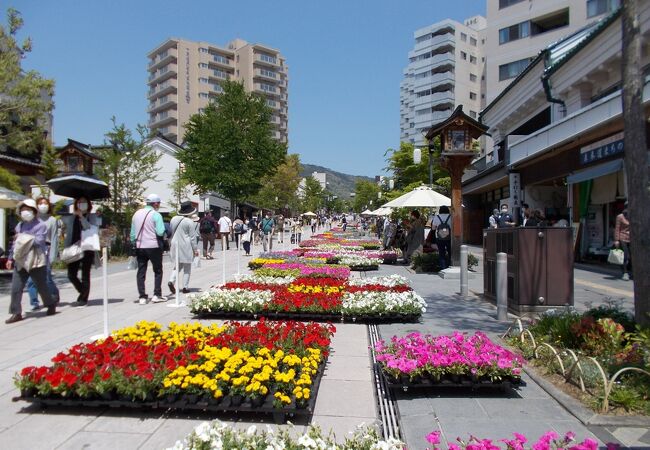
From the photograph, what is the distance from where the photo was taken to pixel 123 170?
20.7 m

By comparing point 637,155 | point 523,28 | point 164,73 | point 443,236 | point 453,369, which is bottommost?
point 453,369

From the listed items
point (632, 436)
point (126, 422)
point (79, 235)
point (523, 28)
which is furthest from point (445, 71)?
point (126, 422)

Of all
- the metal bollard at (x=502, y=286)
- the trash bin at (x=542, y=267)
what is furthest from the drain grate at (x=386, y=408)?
the trash bin at (x=542, y=267)

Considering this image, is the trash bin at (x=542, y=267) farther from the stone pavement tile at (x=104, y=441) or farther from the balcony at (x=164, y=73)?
the balcony at (x=164, y=73)

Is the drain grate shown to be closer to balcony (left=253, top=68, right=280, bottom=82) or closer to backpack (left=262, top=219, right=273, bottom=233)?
backpack (left=262, top=219, right=273, bottom=233)

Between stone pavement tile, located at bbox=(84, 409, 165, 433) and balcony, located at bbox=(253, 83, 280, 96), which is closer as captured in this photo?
stone pavement tile, located at bbox=(84, 409, 165, 433)

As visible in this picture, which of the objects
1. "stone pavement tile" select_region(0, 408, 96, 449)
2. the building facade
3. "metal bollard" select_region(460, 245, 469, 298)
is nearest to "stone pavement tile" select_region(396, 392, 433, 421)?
"stone pavement tile" select_region(0, 408, 96, 449)

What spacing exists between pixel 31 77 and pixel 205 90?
75058 millimetres

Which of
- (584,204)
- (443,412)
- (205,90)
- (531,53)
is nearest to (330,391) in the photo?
(443,412)

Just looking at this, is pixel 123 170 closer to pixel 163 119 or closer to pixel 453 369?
pixel 453 369

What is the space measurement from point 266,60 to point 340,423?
9172 cm

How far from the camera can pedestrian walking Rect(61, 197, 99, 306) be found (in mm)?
8812

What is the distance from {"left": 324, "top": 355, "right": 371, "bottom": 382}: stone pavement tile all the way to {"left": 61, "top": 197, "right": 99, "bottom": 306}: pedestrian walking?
18.5ft

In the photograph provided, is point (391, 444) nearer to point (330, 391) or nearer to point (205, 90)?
point (330, 391)
